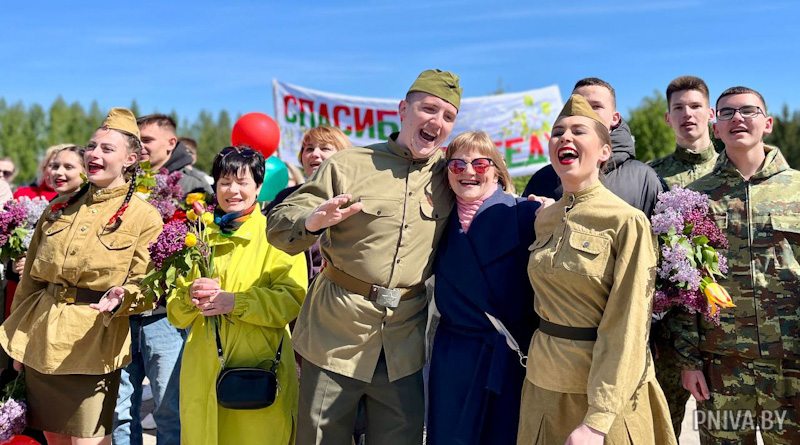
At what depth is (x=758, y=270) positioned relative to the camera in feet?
10.2

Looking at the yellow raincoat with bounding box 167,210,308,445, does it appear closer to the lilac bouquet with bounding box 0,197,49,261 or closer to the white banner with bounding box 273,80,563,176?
the lilac bouquet with bounding box 0,197,49,261

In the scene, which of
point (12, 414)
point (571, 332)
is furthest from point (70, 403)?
point (571, 332)

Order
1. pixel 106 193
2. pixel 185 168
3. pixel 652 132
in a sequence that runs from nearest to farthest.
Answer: pixel 106 193
pixel 185 168
pixel 652 132

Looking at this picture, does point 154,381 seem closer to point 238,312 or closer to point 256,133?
point 238,312

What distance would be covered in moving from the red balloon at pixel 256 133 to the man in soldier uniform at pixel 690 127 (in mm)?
3163

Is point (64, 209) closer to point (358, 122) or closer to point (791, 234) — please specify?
point (791, 234)

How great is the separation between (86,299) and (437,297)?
1.79 metres

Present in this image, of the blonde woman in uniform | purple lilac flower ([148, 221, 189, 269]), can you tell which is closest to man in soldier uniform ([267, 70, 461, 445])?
purple lilac flower ([148, 221, 189, 269])

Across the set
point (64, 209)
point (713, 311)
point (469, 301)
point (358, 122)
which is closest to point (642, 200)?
point (713, 311)

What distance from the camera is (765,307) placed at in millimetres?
3070

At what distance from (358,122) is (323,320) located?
856 centimetres

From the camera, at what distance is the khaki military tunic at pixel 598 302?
7.73 ft

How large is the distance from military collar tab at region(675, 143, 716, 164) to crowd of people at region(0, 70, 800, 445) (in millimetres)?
901

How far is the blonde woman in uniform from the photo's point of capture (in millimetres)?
2365
